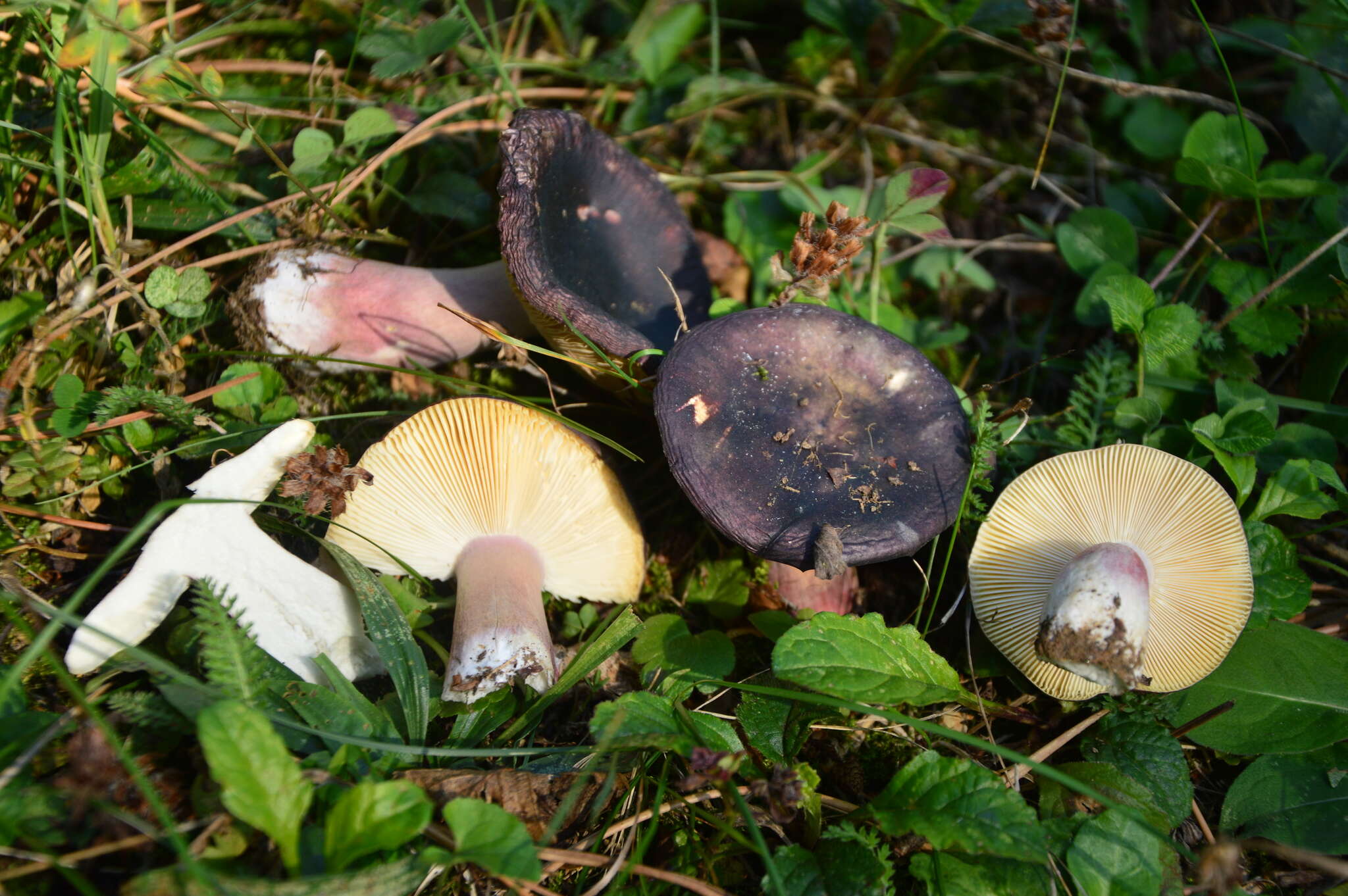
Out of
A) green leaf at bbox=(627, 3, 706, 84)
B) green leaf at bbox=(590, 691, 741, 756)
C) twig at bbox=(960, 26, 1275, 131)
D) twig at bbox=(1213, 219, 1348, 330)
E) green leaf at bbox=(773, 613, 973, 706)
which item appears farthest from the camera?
green leaf at bbox=(627, 3, 706, 84)

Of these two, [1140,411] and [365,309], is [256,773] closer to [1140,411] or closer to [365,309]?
[365,309]

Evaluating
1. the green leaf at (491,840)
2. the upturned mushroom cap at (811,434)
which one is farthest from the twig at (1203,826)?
the green leaf at (491,840)

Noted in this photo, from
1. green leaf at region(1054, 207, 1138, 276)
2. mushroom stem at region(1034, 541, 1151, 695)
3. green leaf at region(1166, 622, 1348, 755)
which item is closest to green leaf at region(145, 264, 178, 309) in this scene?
mushroom stem at region(1034, 541, 1151, 695)

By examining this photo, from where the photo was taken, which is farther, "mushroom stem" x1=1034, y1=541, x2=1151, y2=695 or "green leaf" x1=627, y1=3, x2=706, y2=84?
"green leaf" x1=627, y1=3, x2=706, y2=84

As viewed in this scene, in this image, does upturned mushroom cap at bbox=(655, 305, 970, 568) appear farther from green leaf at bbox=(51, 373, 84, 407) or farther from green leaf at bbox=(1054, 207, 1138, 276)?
green leaf at bbox=(51, 373, 84, 407)

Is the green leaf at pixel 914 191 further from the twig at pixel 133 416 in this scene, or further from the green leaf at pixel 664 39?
the twig at pixel 133 416
